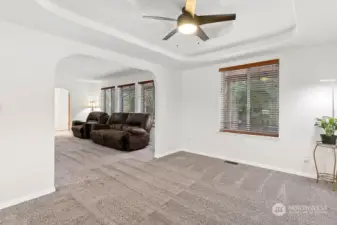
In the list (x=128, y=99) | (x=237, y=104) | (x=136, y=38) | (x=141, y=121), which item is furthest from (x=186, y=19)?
(x=128, y=99)

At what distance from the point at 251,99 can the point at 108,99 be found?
242 inches

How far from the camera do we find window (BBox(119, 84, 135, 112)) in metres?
6.92

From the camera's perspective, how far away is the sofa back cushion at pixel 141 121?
18.1ft

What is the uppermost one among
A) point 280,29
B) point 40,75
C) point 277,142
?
point 280,29

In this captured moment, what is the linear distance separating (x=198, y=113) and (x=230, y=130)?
0.94m

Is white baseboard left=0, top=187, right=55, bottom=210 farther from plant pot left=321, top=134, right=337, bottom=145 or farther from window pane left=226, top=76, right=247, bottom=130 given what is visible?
plant pot left=321, top=134, right=337, bottom=145

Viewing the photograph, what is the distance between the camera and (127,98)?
7156 mm

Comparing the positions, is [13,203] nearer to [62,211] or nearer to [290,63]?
[62,211]

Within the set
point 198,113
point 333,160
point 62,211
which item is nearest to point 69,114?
point 198,113

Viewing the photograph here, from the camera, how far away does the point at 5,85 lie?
7.24 feet

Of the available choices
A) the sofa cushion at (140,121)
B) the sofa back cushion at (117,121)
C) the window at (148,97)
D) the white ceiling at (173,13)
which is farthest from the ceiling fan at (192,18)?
the sofa back cushion at (117,121)

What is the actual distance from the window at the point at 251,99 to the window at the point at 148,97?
8.63ft

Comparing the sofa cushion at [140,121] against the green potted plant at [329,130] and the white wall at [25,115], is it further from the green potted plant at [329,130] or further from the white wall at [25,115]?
the green potted plant at [329,130]

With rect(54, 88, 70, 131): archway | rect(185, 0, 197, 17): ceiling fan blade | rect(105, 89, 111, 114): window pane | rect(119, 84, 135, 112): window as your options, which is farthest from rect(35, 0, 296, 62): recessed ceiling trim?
rect(54, 88, 70, 131): archway
